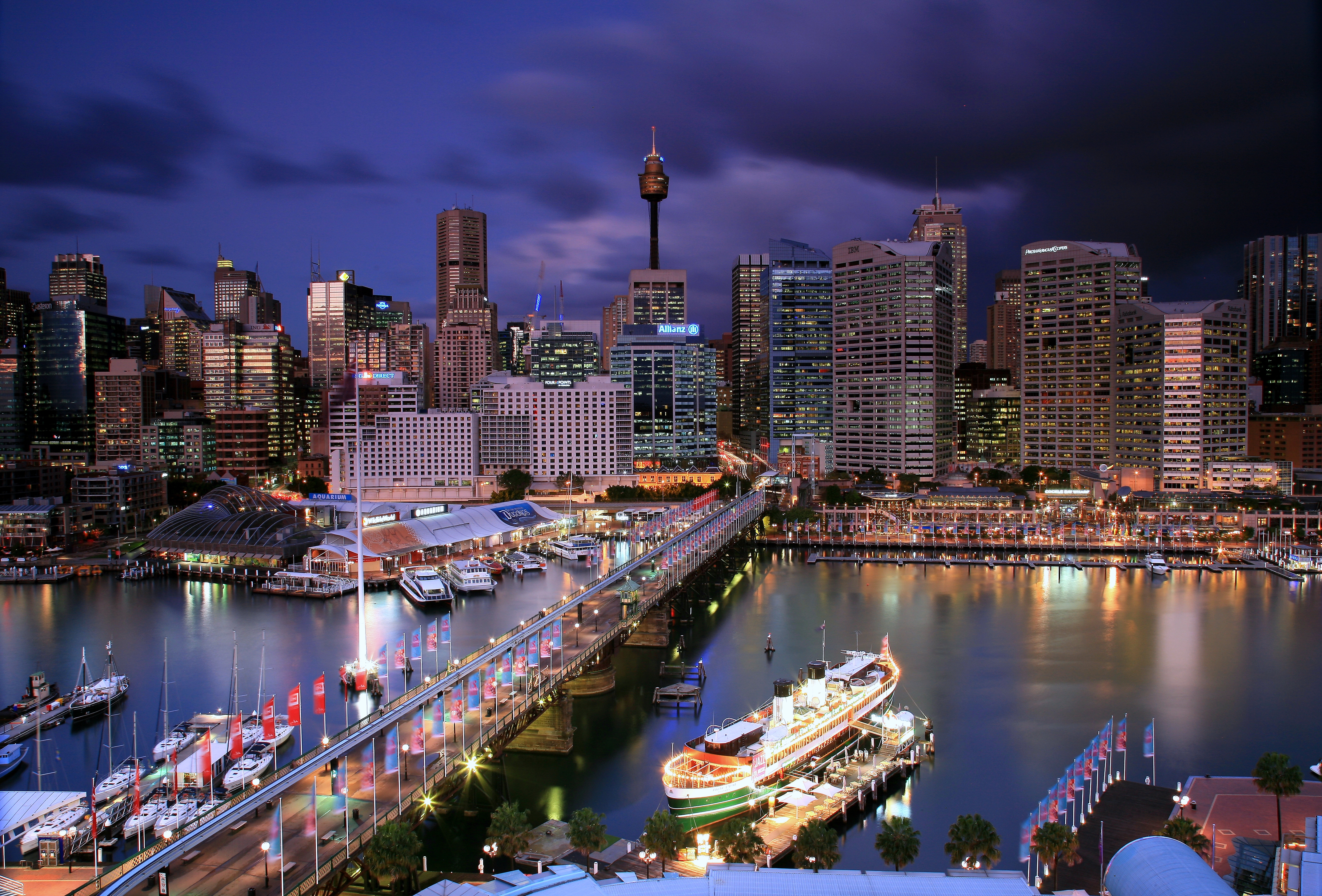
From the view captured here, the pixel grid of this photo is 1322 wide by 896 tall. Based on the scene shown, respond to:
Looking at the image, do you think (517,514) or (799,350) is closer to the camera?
(517,514)

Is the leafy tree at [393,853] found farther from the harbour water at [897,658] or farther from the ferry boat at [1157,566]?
the ferry boat at [1157,566]

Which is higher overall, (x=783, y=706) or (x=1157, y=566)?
(x=783, y=706)

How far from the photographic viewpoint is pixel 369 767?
20.7 metres

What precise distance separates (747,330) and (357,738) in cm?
15831

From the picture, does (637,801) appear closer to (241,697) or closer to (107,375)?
(241,697)

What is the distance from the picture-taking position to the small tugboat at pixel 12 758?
26.0m

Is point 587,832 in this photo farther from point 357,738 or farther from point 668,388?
point 668,388

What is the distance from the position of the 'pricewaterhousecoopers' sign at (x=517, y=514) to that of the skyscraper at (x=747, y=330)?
90.1 metres

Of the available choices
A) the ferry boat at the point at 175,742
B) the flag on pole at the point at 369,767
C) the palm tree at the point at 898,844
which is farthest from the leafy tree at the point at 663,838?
the ferry boat at the point at 175,742

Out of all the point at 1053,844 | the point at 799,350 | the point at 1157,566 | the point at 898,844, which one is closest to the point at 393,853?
the point at 898,844

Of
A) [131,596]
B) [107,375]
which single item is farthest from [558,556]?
[107,375]

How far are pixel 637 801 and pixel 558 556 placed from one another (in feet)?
127

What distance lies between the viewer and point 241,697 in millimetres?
31734

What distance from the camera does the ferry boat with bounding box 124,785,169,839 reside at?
21.1 metres
